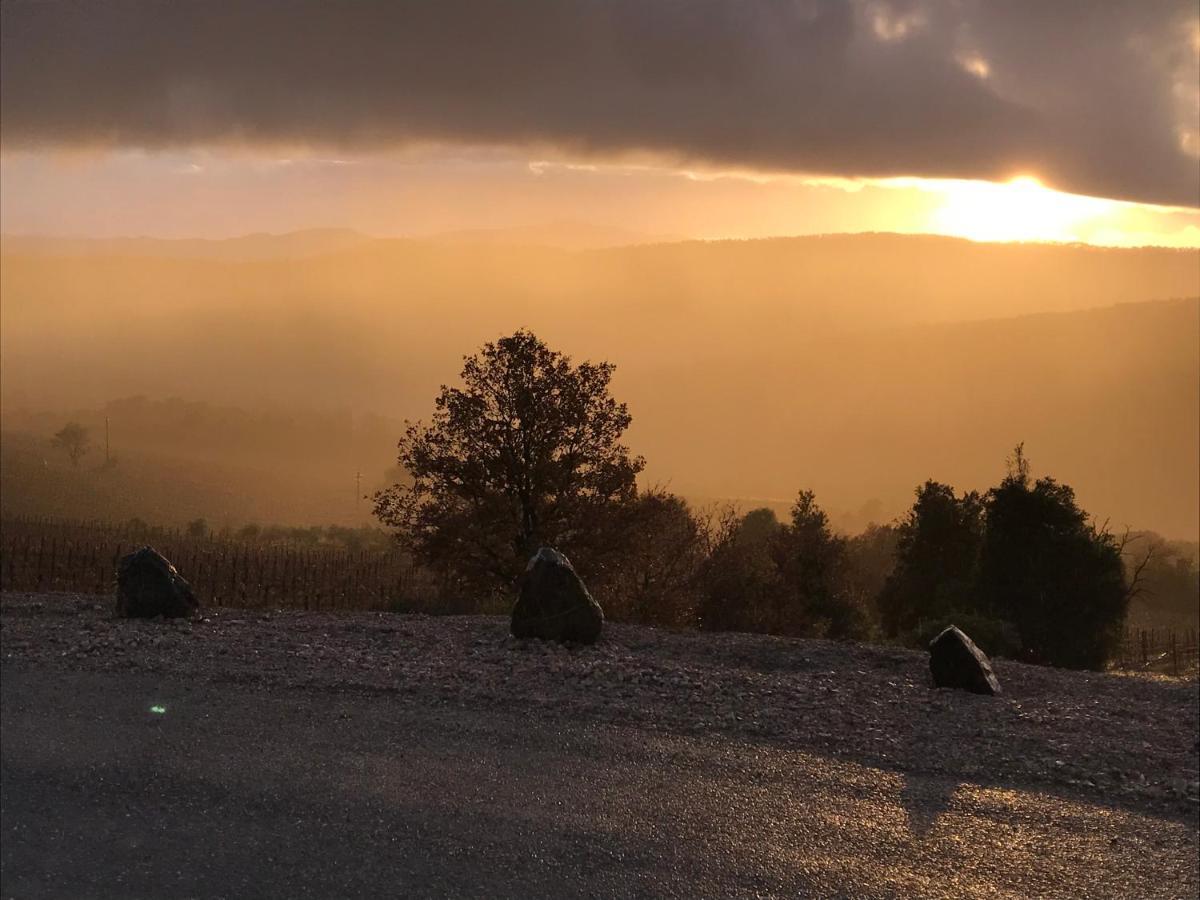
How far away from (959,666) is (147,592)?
11091 mm

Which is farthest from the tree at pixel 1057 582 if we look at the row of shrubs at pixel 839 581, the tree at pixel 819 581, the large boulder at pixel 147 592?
the large boulder at pixel 147 592

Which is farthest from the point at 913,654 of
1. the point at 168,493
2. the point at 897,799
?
the point at 168,493

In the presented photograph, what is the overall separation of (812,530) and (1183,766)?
16332 mm

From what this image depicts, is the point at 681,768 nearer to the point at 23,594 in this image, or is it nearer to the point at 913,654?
the point at 913,654

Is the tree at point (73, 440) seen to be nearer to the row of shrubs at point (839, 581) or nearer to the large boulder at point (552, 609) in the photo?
the row of shrubs at point (839, 581)

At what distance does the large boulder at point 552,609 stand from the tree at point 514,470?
19.7 feet

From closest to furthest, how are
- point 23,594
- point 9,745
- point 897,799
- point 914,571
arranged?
point 897,799
point 9,745
point 23,594
point 914,571

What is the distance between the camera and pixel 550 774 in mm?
9188

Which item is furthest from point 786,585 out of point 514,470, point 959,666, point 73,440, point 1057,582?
point 73,440

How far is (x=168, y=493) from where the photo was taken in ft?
429

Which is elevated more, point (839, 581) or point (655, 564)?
point (655, 564)

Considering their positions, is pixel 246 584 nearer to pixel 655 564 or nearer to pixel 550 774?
pixel 655 564

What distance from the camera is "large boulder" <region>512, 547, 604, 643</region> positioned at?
45.8 ft

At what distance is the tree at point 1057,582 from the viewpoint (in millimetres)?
22391
